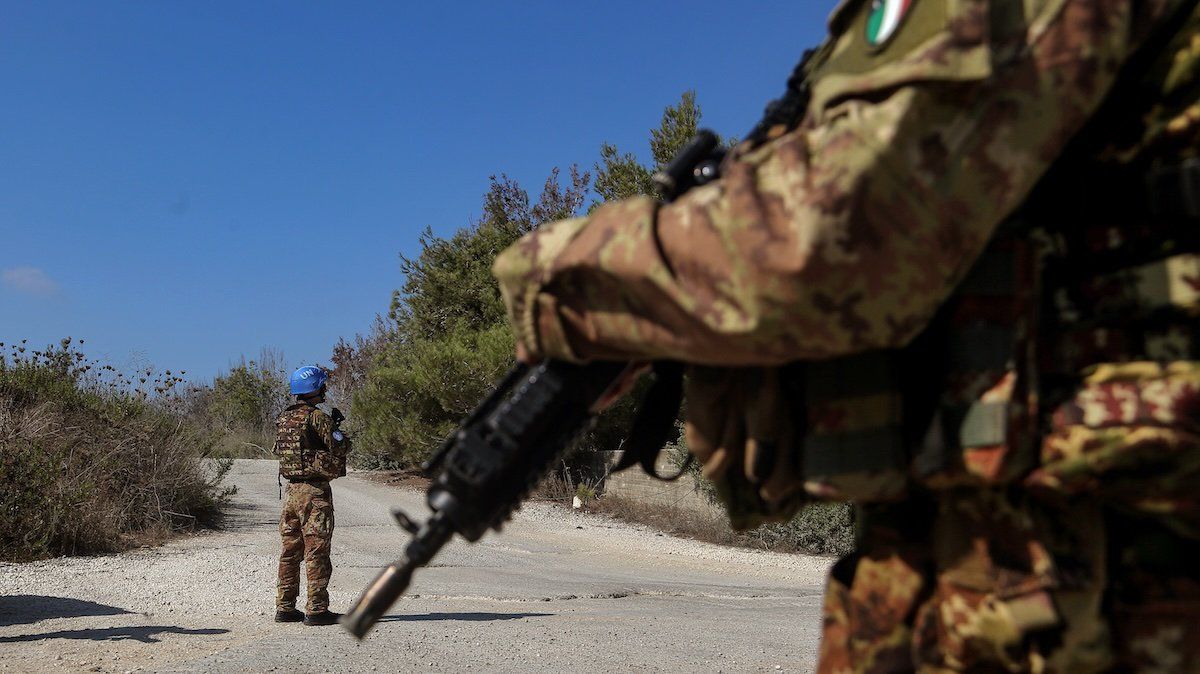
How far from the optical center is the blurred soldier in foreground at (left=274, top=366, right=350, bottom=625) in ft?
22.3

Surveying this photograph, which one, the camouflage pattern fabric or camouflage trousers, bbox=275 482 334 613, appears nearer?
camouflage trousers, bbox=275 482 334 613

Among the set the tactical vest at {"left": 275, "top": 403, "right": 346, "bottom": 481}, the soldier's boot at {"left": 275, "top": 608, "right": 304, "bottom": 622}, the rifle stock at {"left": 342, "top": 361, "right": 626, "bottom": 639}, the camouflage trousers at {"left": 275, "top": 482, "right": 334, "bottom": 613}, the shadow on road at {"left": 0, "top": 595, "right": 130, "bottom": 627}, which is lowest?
the shadow on road at {"left": 0, "top": 595, "right": 130, "bottom": 627}

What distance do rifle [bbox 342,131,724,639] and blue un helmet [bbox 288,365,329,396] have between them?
5.55 metres

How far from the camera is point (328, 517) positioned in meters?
6.88

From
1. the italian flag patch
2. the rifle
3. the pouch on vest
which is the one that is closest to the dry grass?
the rifle

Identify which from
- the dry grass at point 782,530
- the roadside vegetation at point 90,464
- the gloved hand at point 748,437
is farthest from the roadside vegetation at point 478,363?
the gloved hand at point 748,437

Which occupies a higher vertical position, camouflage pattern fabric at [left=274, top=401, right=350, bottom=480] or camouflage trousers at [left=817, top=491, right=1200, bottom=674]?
camouflage pattern fabric at [left=274, top=401, right=350, bottom=480]

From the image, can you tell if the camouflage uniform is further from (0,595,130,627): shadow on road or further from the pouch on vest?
the pouch on vest

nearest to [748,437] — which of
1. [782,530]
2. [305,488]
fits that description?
[305,488]

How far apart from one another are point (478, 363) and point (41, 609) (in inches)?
392

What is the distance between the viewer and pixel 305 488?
692 cm

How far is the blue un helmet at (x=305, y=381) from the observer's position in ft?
22.7

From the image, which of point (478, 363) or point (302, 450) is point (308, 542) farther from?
point (478, 363)

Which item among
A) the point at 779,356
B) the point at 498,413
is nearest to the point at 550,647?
the point at 498,413
